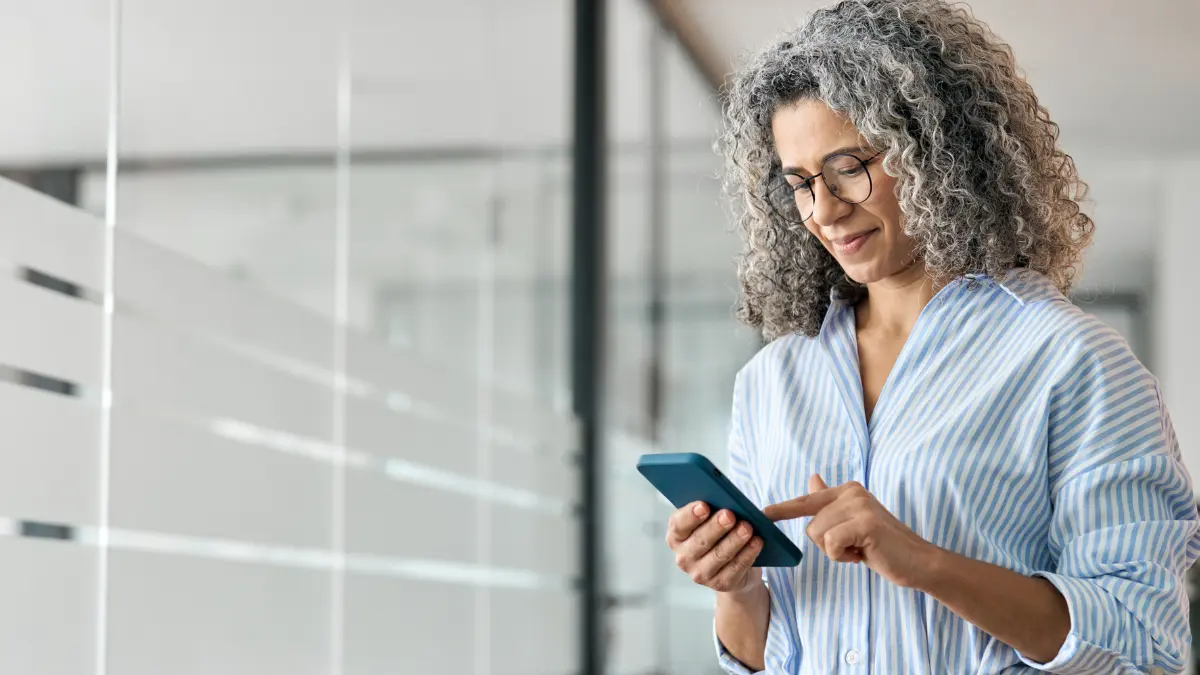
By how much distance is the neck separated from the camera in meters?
1.43

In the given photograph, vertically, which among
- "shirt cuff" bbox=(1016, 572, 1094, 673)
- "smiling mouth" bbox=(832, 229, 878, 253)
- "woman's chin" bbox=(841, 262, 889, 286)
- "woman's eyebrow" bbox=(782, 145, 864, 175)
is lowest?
"shirt cuff" bbox=(1016, 572, 1094, 673)

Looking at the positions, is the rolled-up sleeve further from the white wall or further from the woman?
the white wall

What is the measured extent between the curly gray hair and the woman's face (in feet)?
0.05

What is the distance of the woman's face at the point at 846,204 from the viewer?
1380mm

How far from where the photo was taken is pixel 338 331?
8.38 feet

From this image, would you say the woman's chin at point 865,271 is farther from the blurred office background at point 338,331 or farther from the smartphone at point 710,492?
the blurred office background at point 338,331

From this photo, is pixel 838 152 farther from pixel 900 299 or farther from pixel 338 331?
pixel 338 331

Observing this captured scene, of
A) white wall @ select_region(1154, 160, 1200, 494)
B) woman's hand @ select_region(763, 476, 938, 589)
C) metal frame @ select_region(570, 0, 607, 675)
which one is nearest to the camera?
woman's hand @ select_region(763, 476, 938, 589)

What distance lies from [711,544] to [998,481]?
0.87 ft

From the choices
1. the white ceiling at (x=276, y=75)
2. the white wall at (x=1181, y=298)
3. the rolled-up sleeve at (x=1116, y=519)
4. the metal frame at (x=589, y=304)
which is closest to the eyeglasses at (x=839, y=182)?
the rolled-up sleeve at (x=1116, y=519)

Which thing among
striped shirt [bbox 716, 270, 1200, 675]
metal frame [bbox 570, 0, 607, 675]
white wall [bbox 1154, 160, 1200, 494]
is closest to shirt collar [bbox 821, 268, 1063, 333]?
striped shirt [bbox 716, 270, 1200, 675]

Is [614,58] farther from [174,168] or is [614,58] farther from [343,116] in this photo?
[174,168]

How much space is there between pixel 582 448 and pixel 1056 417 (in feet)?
9.50

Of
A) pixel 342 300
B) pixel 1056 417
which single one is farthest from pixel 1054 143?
pixel 342 300
